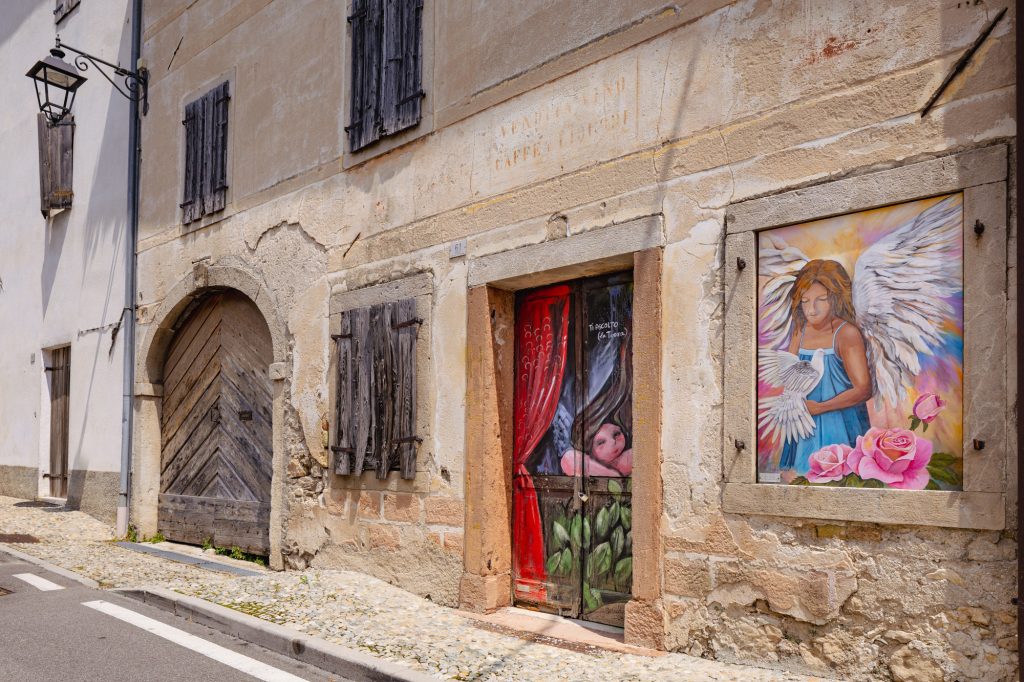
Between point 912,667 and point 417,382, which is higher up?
point 417,382

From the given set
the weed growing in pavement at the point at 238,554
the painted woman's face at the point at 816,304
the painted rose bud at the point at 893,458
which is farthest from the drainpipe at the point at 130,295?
the painted rose bud at the point at 893,458

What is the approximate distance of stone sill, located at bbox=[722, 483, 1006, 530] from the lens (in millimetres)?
3930

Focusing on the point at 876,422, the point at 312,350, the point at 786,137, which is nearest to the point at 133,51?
the point at 312,350

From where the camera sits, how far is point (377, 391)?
23.4ft

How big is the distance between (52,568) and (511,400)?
4.41 metres

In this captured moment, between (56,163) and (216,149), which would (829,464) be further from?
(56,163)

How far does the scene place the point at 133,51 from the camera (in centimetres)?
1097

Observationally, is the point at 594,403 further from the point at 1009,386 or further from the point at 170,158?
the point at 170,158

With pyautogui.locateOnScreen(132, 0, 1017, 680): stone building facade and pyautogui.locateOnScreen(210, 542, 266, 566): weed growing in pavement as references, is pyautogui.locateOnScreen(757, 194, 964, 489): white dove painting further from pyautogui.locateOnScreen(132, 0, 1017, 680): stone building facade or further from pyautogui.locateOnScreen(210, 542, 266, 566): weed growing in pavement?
pyautogui.locateOnScreen(210, 542, 266, 566): weed growing in pavement

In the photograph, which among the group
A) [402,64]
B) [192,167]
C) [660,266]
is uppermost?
[402,64]

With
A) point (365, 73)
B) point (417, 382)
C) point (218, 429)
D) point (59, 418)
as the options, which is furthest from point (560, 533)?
point (59, 418)

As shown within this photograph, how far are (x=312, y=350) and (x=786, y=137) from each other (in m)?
4.58

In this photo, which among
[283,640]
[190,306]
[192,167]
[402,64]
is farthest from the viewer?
[190,306]

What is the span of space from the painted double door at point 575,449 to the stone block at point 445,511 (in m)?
0.37
